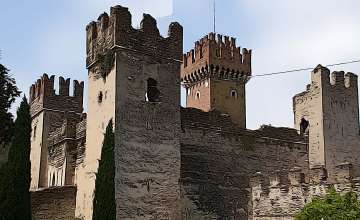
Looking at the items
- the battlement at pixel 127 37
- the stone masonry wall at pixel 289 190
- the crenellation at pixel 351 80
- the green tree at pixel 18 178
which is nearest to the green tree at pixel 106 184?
the green tree at pixel 18 178

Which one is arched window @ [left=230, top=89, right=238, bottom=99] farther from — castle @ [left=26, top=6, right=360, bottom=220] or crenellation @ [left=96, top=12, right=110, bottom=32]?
crenellation @ [left=96, top=12, right=110, bottom=32]

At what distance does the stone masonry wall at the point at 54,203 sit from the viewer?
26938 mm

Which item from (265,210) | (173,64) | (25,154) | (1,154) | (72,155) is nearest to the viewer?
(25,154)

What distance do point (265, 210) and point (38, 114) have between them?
1533 centimetres

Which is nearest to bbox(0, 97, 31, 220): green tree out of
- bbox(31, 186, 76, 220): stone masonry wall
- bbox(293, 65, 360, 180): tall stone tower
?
bbox(31, 186, 76, 220): stone masonry wall

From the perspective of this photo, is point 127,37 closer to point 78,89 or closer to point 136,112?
point 136,112

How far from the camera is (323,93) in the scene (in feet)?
111

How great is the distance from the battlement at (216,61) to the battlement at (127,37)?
17145 millimetres

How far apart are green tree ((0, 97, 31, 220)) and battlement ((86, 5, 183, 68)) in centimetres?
479

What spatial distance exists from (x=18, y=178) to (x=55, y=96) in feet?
40.0

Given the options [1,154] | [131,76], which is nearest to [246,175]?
[131,76]

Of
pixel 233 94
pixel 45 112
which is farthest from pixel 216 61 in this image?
pixel 45 112

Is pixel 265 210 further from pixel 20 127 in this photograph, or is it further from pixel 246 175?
pixel 20 127

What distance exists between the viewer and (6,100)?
23.7 metres
